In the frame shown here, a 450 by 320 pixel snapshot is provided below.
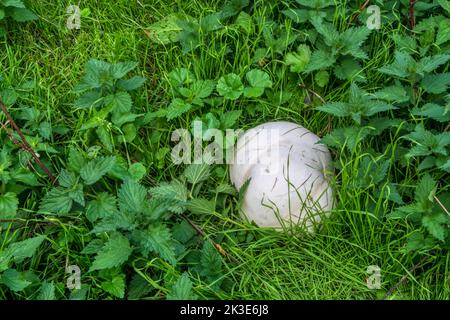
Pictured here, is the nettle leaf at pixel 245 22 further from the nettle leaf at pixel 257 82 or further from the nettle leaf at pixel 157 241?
the nettle leaf at pixel 157 241

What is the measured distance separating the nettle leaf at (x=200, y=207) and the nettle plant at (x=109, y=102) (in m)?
0.42

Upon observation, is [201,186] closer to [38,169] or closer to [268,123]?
[268,123]

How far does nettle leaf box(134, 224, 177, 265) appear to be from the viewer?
8.21ft

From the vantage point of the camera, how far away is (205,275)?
2.62 meters

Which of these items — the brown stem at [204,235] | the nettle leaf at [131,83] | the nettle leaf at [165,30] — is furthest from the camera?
the nettle leaf at [165,30]

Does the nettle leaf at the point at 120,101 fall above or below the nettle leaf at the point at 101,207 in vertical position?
above

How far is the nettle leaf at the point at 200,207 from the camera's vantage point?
285 centimetres

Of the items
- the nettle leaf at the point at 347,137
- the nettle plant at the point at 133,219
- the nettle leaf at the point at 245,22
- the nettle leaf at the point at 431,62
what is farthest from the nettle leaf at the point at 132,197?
the nettle leaf at the point at 431,62

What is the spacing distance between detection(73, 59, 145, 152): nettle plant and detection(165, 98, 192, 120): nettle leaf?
0.13 meters

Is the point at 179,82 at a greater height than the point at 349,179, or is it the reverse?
the point at 179,82

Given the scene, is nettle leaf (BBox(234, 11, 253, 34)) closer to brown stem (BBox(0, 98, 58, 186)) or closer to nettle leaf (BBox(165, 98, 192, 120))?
nettle leaf (BBox(165, 98, 192, 120))

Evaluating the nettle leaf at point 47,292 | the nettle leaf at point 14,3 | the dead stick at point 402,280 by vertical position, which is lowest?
the dead stick at point 402,280
